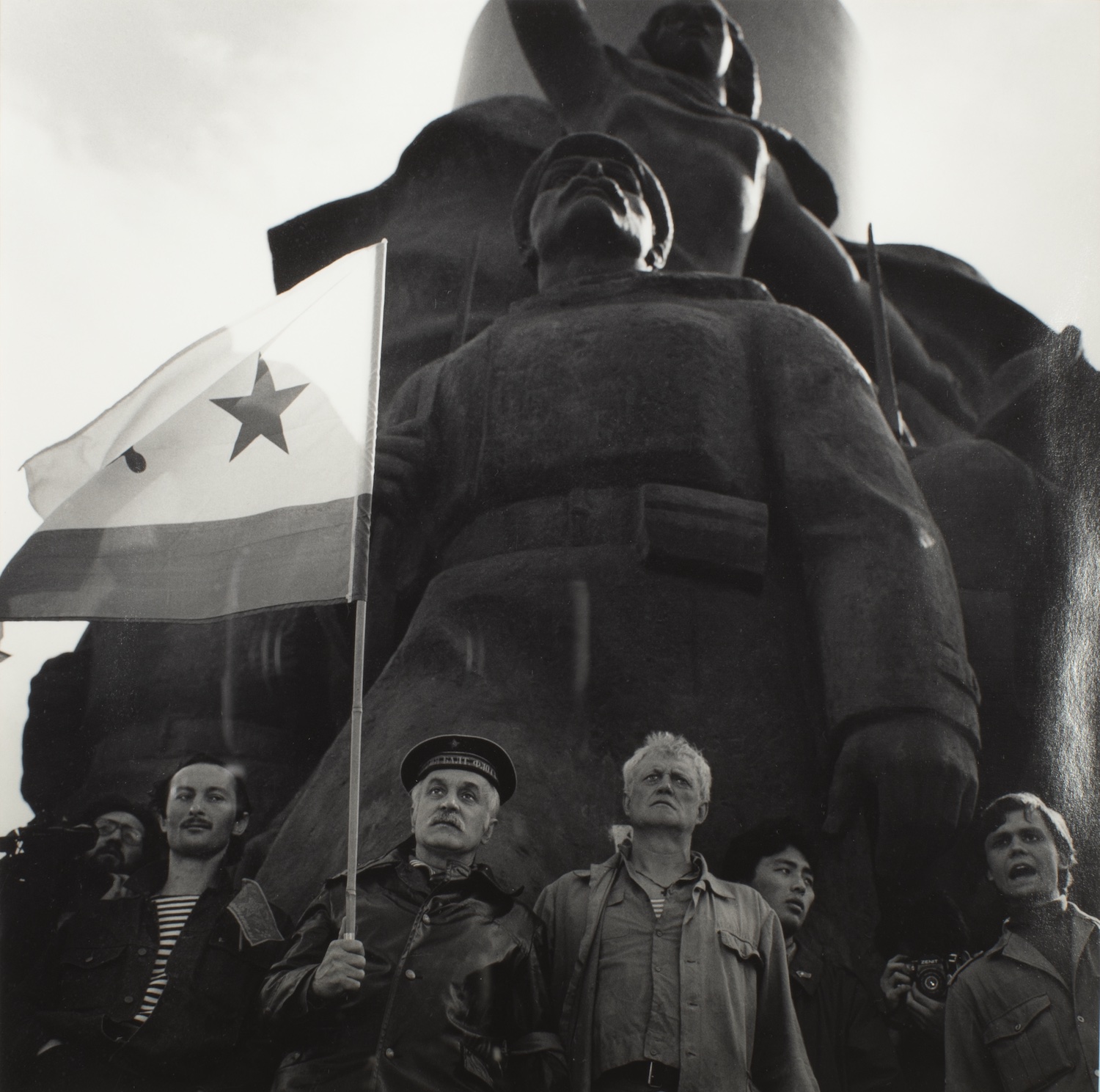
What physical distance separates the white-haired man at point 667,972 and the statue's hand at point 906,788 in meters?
1.20

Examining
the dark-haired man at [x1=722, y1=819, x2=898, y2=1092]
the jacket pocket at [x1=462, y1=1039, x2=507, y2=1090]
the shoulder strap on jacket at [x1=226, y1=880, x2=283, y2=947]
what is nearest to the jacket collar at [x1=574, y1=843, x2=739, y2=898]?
the dark-haired man at [x1=722, y1=819, x2=898, y2=1092]

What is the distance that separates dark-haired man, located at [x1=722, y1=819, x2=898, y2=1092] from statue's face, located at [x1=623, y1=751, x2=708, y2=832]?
1.22ft

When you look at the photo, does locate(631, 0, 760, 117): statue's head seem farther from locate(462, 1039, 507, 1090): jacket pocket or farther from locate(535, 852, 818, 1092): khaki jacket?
locate(462, 1039, 507, 1090): jacket pocket

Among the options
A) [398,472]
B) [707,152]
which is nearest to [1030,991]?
[398,472]

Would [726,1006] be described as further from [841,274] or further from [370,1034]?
[841,274]

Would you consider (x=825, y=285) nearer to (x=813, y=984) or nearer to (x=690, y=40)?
(x=690, y=40)

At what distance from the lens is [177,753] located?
23.3 feet

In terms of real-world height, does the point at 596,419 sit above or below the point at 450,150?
below

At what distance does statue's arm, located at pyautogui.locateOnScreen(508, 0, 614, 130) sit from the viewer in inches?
371

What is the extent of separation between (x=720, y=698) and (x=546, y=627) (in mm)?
693

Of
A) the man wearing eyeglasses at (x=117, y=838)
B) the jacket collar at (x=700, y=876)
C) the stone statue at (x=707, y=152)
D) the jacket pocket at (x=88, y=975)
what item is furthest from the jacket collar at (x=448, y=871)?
the stone statue at (x=707, y=152)

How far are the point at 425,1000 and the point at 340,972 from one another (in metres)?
0.25

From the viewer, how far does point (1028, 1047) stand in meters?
A: 4.41

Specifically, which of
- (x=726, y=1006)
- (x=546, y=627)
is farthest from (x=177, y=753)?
(x=726, y=1006)
